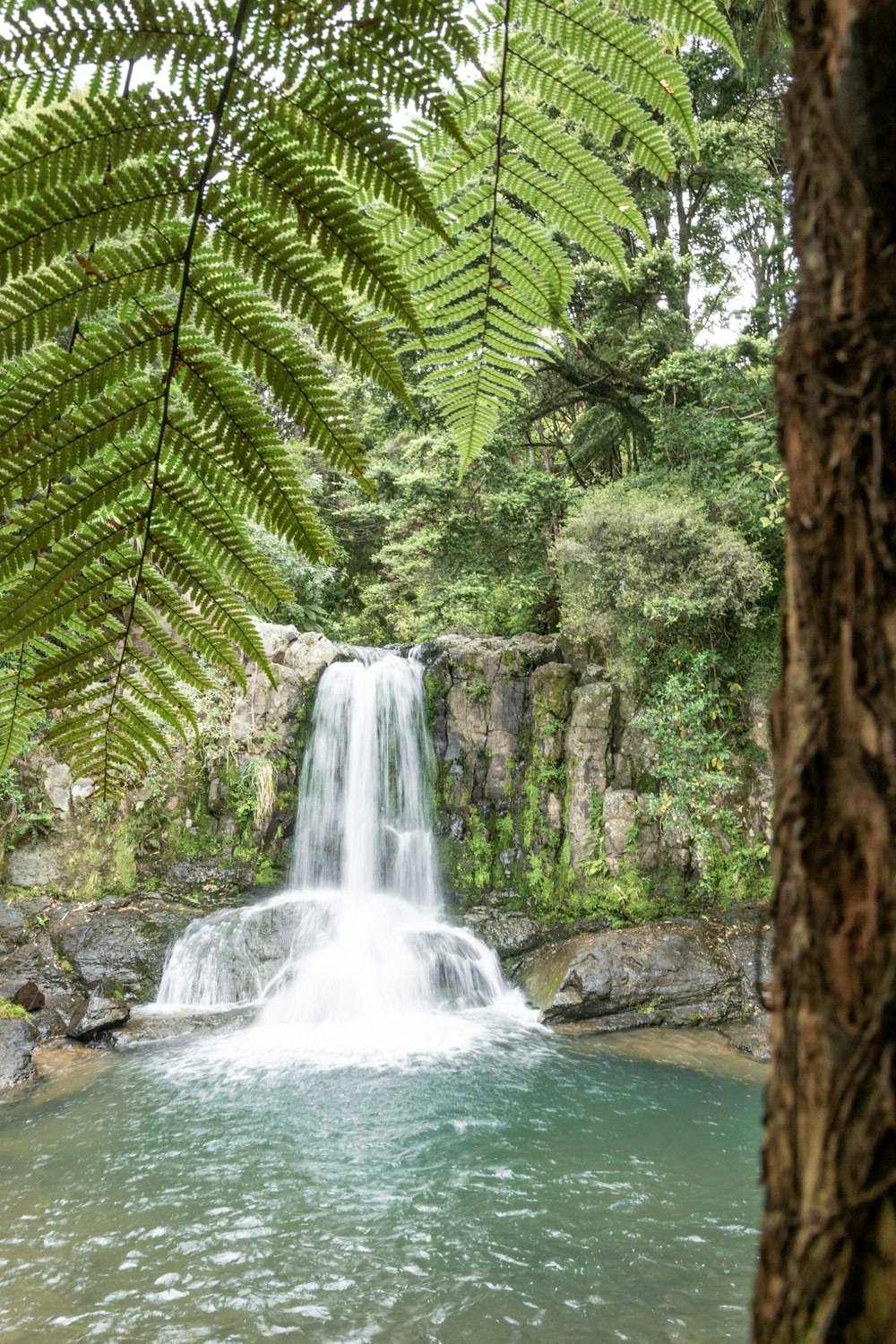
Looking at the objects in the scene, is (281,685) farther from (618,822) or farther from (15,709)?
(15,709)

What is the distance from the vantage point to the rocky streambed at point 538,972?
7.51 m

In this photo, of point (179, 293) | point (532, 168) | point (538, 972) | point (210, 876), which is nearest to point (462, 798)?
point (538, 972)

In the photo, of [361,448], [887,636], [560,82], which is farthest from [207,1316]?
[560,82]

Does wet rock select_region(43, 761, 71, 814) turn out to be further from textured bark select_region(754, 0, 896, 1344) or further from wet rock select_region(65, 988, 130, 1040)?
textured bark select_region(754, 0, 896, 1344)

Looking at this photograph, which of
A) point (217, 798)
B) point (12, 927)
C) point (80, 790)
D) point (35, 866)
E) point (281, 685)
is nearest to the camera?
point (12, 927)

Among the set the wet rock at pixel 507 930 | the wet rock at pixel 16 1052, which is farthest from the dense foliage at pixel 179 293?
the wet rock at pixel 507 930

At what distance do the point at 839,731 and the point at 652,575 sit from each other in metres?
8.69

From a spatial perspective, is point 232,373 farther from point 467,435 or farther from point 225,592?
point 467,435

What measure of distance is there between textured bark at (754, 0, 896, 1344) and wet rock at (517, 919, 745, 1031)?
316 inches

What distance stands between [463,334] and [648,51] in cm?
59

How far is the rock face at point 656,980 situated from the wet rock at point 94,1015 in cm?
424

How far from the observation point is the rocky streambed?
7512 mm

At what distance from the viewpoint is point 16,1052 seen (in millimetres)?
6590

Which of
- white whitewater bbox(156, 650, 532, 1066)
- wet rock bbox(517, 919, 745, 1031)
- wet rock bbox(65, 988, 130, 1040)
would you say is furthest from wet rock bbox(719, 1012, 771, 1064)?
wet rock bbox(65, 988, 130, 1040)
